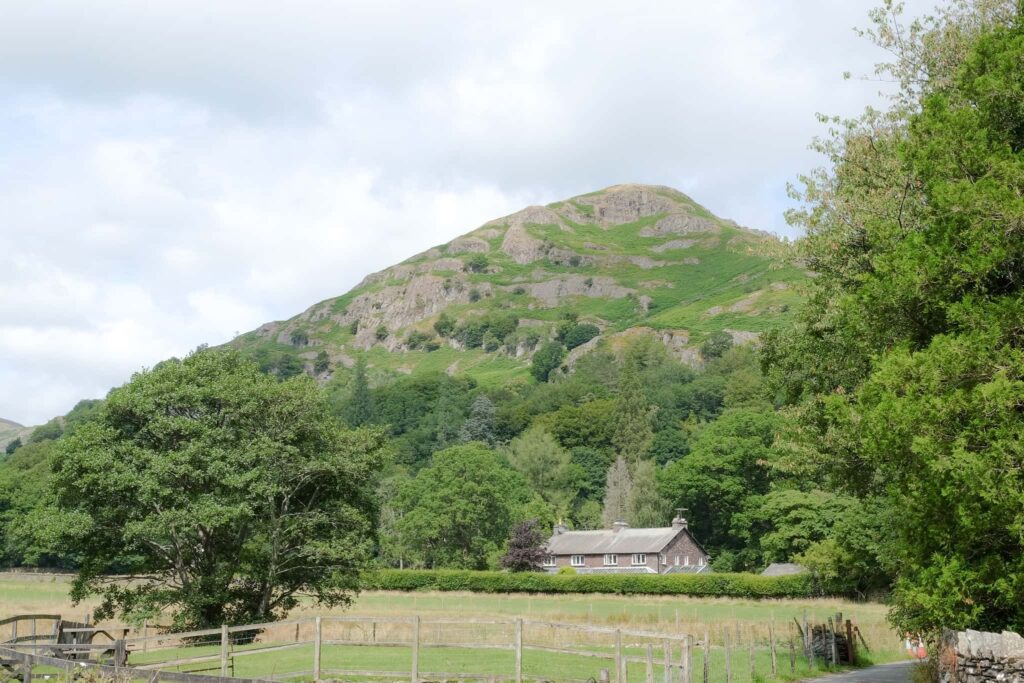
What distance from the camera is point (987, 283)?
19.0m

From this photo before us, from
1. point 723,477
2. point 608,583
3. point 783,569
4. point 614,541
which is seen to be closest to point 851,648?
point 608,583

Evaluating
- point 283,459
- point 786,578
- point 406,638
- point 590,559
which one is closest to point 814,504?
point 786,578

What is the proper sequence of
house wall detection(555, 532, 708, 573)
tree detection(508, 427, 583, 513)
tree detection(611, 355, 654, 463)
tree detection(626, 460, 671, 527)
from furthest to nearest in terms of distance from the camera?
tree detection(611, 355, 654, 463) < tree detection(508, 427, 583, 513) < tree detection(626, 460, 671, 527) < house wall detection(555, 532, 708, 573)

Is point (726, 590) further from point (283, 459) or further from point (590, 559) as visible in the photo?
point (283, 459)

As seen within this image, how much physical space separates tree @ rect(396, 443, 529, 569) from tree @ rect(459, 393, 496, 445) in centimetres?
8003

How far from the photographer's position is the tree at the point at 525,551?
85300mm

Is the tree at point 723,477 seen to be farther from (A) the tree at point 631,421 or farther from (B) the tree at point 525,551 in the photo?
(A) the tree at point 631,421

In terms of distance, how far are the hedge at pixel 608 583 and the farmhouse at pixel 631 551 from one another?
20772mm

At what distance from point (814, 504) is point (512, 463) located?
185 ft

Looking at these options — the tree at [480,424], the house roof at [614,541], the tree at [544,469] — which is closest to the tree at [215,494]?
the house roof at [614,541]

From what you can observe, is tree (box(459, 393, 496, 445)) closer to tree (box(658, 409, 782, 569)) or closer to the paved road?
tree (box(658, 409, 782, 569))

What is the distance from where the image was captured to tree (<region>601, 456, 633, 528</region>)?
12138cm

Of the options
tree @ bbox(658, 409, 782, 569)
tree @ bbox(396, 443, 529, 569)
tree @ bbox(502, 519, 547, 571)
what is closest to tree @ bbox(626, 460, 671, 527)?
tree @ bbox(658, 409, 782, 569)

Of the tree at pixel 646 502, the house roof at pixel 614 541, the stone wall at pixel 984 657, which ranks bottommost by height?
the house roof at pixel 614 541
